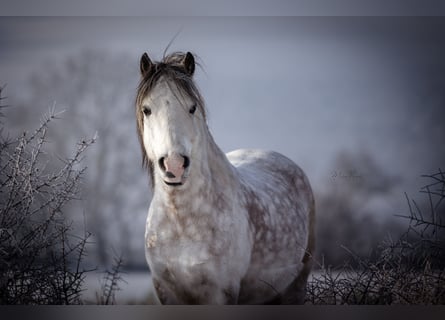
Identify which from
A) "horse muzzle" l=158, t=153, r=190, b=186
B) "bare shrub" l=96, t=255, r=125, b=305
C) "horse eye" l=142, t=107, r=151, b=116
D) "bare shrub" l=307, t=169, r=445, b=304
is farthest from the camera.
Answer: "bare shrub" l=96, t=255, r=125, b=305

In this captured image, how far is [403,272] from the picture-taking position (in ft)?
9.64

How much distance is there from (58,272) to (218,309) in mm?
914

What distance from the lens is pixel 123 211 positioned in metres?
3.16

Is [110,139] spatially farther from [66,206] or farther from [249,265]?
[249,265]

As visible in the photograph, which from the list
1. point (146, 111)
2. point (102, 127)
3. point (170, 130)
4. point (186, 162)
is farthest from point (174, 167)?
point (102, 127)

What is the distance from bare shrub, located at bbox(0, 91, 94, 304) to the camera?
2.97 metres

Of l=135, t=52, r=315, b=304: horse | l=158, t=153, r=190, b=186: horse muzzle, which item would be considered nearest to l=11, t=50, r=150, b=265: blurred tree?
l=135, t=52, r=315, b=304: horse

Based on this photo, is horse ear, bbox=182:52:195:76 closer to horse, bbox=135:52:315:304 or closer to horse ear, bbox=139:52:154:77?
horse, bbox=135:52:315:304

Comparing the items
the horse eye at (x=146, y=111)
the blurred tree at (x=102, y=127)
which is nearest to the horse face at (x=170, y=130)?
the horse eye at (x=146, y=111)

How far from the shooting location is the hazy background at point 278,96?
10.4ft

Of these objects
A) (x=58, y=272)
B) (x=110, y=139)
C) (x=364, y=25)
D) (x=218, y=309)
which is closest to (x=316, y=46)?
(x=364, y=25)

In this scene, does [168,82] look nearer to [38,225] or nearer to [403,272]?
[38,225]

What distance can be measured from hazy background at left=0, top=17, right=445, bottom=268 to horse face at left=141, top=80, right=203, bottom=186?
595 mm

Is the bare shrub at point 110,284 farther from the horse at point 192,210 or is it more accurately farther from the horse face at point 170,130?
the horse face at point 170,130
